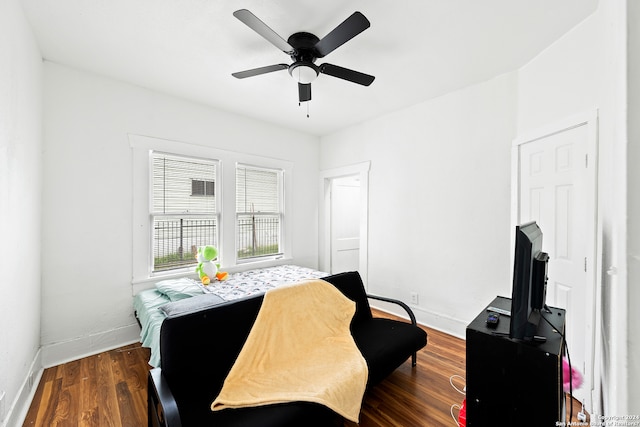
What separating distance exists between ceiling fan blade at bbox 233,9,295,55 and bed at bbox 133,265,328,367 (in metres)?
2.12

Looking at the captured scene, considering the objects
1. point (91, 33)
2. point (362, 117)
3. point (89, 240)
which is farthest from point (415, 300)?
point (91, 33)

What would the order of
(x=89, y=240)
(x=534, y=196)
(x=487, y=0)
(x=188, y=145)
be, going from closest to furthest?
(x=487, y=0) < (x=534, y=196) < (x=89, y=240) < (x=188, y=145)

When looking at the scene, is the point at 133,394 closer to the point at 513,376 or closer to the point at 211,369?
the point at 211,369

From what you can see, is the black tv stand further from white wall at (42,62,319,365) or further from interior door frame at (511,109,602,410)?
white wall at (42,62,319,365)

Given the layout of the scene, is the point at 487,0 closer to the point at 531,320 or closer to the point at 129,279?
the point at 531,320

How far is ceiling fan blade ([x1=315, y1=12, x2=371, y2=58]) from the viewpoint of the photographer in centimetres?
158

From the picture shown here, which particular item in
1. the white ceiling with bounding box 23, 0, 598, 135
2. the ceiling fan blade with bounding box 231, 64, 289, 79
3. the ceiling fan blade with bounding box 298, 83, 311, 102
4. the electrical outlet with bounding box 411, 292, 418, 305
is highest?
the white ceiling with bounding box 23, 0, 598, 135

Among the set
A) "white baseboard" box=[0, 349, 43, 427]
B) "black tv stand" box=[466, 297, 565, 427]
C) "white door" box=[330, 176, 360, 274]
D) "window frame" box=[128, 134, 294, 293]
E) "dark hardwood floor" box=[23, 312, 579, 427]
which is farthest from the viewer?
"white door" box=[330, 176, 360, 274]

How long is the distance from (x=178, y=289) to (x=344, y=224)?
2.98 meters

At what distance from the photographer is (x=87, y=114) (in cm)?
→ 271

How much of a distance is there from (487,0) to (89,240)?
13.1ft

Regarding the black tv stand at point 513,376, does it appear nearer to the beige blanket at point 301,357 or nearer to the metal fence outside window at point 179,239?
the beige blanket at point 301,357

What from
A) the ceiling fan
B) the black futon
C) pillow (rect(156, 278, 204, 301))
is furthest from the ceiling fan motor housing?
pillow (rect(156, 278, 204, 301))

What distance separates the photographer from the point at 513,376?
109 cm
